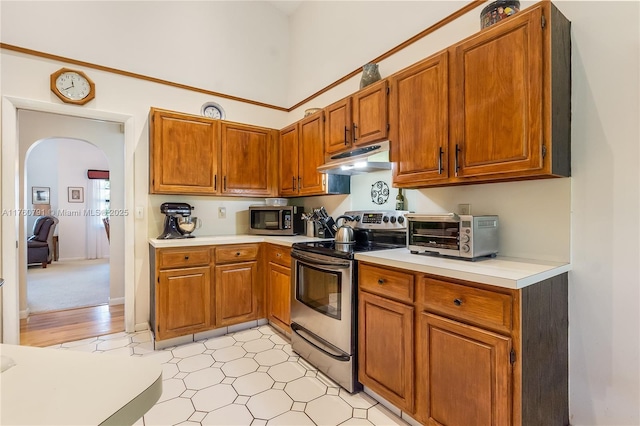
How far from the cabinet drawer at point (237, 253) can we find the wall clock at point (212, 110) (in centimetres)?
161

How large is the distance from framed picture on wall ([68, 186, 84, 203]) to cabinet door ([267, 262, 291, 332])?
683cm

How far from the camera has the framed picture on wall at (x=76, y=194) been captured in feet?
23.4

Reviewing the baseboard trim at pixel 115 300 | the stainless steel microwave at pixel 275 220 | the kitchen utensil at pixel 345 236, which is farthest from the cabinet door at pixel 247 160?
the baseboard trim at pixel 115 300

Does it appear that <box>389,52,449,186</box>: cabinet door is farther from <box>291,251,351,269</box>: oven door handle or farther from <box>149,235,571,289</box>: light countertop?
<box>291,251,351,269</box>: oven door handle

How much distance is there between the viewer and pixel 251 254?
3.04 m

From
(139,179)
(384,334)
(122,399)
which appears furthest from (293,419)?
(139,179)

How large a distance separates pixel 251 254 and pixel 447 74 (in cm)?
229

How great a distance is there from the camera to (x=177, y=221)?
118 inches

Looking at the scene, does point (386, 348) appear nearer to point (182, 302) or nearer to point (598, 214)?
point (598, 214)

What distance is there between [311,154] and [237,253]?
1237 mm

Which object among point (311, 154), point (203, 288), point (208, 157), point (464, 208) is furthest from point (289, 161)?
point (464, 208)

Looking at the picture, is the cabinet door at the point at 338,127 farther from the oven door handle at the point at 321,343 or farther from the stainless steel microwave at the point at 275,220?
the oven door handle at the point at 321,343

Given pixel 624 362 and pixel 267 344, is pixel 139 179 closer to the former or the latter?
pixel 267 344

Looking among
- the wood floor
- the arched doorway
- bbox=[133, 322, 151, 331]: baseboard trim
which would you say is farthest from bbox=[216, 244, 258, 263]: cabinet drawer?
the arched doorway
